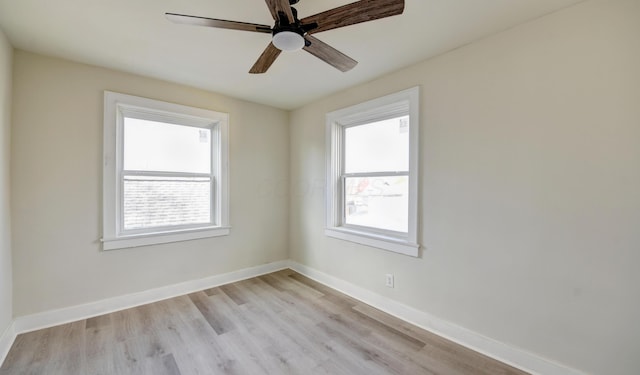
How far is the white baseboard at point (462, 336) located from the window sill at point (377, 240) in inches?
20.8

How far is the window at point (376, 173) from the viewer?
2.55 meters

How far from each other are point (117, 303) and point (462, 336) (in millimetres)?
3289

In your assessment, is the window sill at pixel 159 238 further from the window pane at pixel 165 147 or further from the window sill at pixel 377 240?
the window sill at pixel 377 240

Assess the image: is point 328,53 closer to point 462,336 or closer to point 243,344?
point 243,344

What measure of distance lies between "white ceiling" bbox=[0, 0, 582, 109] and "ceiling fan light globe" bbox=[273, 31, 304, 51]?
32 cm

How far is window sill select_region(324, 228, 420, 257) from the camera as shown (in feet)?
8.32

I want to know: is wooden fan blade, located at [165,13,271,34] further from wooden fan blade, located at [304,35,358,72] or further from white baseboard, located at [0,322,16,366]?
white baseboard, located at [0,322,16,366]

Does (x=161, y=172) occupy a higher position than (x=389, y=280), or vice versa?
(x=161, y=172)

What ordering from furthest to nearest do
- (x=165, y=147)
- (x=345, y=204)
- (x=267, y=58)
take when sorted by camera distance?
(x=345, y=204) → (x=165, y=147) → (x=267, y=58)

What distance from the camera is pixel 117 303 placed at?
270 cm

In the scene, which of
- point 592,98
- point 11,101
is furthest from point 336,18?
point 11,101

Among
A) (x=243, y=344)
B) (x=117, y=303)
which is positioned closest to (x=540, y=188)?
(x=243, y=344)

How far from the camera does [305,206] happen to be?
3.87m

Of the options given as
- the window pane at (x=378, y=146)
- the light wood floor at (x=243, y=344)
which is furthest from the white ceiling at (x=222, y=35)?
the light wood floor at (x=243, y=344)
